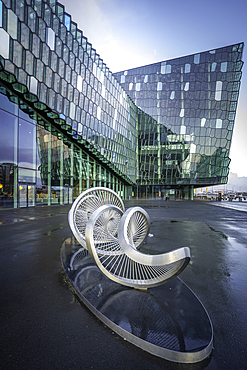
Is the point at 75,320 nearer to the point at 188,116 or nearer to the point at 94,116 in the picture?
the point at 94,116

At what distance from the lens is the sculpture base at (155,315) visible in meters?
2.25

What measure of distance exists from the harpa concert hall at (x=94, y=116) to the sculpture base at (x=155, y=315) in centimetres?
1706

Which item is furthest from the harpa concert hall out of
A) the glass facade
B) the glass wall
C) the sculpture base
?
the sculpture base

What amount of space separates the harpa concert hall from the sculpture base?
1706 centimetres

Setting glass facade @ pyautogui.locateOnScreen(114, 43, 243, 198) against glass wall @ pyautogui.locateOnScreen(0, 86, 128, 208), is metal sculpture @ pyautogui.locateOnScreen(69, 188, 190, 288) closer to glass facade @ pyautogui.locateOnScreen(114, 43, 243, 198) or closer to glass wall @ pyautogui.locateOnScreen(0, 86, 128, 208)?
glass wall @ pyautogui.locateOnScreen(0, 86, 128, 208)

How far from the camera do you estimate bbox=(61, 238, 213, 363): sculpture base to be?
225 centimetres

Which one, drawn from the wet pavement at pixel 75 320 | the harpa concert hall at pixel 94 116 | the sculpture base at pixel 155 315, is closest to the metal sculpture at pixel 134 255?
the sculpture base at pixel 155 315

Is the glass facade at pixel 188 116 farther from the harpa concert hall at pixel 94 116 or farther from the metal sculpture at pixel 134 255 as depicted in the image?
the metal sculpture at pixel 134 255

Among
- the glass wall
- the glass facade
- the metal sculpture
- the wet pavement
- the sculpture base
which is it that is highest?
the glass facade

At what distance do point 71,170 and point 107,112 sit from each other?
1017 cm

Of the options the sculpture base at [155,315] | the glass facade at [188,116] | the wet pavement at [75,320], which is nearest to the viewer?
the wet pavement at [75,320]

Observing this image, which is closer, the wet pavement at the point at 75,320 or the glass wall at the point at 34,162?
the wet pavement at the point at 75,320

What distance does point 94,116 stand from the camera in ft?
86.4

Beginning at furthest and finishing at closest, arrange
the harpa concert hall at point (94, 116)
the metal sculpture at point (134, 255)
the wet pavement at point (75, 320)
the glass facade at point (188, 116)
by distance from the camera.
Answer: the glass facade at point (188, 116) < the harpa concert hall at point (94, 116) < the metal sculpture at point (134, 255) < the wet pavement at point (75, 320)
